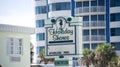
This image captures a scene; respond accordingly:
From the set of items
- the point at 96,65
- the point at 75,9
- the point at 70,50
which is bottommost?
the point at 96,65

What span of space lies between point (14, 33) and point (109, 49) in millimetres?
24183

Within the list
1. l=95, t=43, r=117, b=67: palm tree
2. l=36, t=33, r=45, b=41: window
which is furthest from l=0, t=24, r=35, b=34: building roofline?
l=36, t=33, r=45, b=41: window

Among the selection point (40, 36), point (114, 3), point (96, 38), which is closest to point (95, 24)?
point (96, 38)

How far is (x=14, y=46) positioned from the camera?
25250 millimetres

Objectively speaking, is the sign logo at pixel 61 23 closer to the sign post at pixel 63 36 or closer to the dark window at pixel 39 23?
the sign post at pixel 63 36

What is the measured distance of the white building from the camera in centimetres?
2425

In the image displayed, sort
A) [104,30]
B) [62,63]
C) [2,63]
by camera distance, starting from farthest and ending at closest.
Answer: [104,30] → [2,63] → [62,63]

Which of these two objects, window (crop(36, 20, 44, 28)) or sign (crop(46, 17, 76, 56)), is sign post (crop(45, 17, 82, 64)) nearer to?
sign (crop(46, 17, 76, 56))

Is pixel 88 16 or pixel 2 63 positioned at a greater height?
pixel 88 16

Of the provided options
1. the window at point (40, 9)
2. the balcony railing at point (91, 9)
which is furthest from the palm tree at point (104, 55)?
the window at point (40, 9)

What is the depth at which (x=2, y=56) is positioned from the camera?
79.6ft

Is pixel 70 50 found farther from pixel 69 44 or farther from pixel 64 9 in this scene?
pixel 64 9

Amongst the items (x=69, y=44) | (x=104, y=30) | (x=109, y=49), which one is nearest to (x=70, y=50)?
(x=69, y=44)

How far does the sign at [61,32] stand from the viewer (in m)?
20.0
